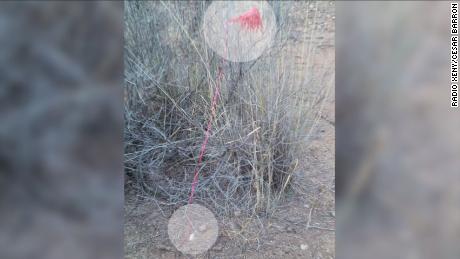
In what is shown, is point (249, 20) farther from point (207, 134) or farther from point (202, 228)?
point (202, 228)

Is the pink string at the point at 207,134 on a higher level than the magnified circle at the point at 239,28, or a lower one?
lower

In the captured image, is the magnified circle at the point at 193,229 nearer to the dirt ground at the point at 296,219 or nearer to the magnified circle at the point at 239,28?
the dirt ground at the point at 296,219

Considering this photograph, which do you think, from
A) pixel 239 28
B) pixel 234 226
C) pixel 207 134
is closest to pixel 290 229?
pixel 234 226

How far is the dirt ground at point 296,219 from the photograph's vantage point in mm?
1777

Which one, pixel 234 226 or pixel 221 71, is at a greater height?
pixel 221 71

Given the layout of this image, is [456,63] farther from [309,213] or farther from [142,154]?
[142,154]

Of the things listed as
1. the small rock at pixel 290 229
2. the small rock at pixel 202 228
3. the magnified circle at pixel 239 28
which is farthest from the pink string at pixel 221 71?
the small rock at pixel 290 229

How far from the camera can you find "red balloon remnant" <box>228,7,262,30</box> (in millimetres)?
1954

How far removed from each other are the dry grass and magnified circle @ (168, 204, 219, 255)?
0.05 meters

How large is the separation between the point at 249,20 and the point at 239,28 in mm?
65

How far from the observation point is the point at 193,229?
185 cm

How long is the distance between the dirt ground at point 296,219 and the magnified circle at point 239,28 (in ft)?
0.63

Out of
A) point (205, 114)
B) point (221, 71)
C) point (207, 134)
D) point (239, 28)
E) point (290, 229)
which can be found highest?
point (239, 28)

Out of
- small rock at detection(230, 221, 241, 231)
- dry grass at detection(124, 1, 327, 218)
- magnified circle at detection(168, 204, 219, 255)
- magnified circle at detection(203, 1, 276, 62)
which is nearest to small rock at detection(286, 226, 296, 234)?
dry grass at detection(124, 1, 327, 218)
